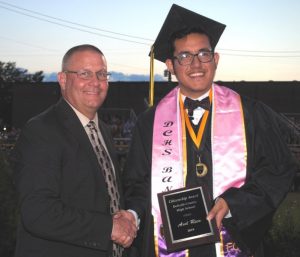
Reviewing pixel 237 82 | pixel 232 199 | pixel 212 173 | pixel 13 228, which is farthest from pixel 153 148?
pixel 237 82

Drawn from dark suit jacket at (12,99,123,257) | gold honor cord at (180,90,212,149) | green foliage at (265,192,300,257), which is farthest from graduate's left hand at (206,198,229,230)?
green foliage at (265,192,300,257)

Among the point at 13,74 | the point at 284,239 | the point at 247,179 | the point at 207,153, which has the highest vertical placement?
the point at 13,74

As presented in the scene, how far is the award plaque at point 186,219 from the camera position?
2.61m

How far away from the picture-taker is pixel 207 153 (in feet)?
10.1

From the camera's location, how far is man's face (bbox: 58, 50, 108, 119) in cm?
285

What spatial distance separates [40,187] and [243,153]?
143 cm

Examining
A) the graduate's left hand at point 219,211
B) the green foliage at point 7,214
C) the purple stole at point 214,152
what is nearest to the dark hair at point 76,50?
the purple stole at point 214,152

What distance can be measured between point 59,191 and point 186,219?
78cm

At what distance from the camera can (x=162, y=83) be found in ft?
93.8

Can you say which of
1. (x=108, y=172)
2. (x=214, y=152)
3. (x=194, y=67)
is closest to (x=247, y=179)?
(x=214, y=152)

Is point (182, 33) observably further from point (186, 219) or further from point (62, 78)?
point (186, 219)

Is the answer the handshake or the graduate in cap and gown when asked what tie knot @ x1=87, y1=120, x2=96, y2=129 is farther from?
the handshake

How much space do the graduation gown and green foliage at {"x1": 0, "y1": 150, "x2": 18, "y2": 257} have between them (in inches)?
74.7

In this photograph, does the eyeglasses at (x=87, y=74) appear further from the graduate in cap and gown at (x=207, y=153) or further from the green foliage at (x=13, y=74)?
the green foliage at (x=13, y=74)
